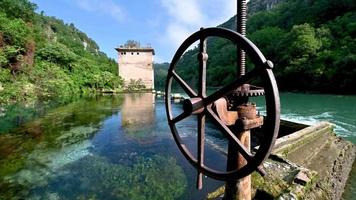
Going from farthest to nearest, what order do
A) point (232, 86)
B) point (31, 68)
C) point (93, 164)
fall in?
point (31, 68)
point (93, 164)
point (232, 86)

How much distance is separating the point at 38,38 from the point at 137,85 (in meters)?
18.3

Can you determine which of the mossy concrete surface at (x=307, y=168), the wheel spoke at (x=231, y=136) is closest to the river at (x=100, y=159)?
the mossy concrete surface at (x=307, y=168)

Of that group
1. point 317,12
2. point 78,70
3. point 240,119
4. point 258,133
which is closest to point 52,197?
point 240,119

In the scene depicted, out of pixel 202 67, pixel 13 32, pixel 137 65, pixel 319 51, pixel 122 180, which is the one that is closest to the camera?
pixel 202 67

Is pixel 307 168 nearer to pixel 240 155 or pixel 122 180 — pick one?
pixel 240 155

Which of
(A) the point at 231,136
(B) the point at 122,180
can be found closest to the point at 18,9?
(B) the point at 122,180

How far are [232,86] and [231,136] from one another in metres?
0.50

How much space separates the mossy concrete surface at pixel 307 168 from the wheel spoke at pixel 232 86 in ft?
9.00

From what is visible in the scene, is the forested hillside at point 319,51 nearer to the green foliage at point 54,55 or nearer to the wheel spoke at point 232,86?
the green foliage at point 54,55

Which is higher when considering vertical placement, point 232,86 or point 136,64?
point 136,64

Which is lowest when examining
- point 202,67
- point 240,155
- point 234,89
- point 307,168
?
point 307,168

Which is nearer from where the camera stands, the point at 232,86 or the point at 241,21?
the point at 232,86

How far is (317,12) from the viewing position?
188 feet

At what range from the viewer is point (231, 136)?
9.12ft
